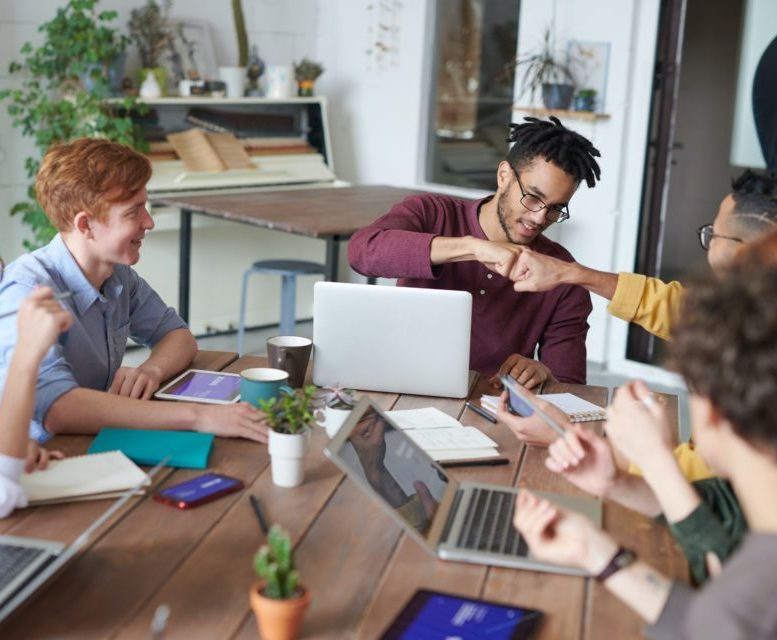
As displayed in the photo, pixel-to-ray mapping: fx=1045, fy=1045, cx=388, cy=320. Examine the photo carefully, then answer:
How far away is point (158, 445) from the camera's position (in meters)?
1.86

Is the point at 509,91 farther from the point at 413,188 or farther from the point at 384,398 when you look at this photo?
the point at 384,398

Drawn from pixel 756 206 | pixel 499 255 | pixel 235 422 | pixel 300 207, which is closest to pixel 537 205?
pixel 499 255

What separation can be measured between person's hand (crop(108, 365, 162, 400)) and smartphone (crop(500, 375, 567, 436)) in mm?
749

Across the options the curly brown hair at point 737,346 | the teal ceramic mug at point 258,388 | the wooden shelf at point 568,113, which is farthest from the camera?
the wooden shelf at point 568,113

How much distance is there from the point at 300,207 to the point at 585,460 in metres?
3.27

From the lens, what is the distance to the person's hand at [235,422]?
1.95 m

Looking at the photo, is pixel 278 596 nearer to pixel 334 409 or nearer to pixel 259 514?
pixel 259 514

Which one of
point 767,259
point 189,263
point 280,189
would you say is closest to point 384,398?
point 767,259

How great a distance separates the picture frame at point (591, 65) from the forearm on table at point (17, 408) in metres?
3.88

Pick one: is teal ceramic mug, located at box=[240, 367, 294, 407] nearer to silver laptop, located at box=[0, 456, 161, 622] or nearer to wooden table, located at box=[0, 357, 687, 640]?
wooden table, located at box=[0, 357, 687, 640]

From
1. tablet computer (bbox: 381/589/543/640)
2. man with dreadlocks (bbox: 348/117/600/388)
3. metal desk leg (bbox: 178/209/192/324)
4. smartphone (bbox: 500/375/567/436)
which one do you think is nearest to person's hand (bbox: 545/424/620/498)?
smartphone (bbox: 500/375/567/436)

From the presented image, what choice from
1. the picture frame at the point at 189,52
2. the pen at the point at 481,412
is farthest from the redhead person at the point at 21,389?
the picture frame at the point at 189,52

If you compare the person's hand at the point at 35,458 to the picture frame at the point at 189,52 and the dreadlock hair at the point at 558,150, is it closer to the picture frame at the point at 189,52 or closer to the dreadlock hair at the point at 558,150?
the dreadlock hair at the point at 558,150

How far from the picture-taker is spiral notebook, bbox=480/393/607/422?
87.4 inches
